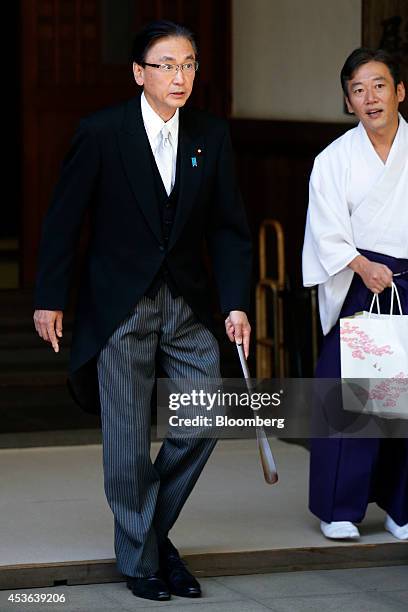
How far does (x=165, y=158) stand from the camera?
13.5 feet

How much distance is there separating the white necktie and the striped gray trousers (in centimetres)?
31

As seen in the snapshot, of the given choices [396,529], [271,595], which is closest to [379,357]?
[396,529]

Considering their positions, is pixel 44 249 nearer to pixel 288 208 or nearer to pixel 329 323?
pixel 329 323

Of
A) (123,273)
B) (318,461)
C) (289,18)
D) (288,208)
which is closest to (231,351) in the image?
(288,208)

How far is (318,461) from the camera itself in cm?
475

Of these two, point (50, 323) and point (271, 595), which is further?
point (271, 595)

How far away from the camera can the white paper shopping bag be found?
4449 millimetres

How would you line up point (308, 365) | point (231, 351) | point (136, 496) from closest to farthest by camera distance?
point (136, 496), point (308, 365), point (231, 351)

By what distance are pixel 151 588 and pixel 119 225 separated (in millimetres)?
1079

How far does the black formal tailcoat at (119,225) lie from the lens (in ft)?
13.2

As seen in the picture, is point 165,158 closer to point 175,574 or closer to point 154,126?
point 154,126

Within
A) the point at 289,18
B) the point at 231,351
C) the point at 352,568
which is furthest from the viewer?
the point at 289,18

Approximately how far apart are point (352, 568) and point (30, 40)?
4865 mm

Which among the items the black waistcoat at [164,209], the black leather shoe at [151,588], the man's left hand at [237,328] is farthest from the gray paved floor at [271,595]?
the black waistcoat at [164,209]
